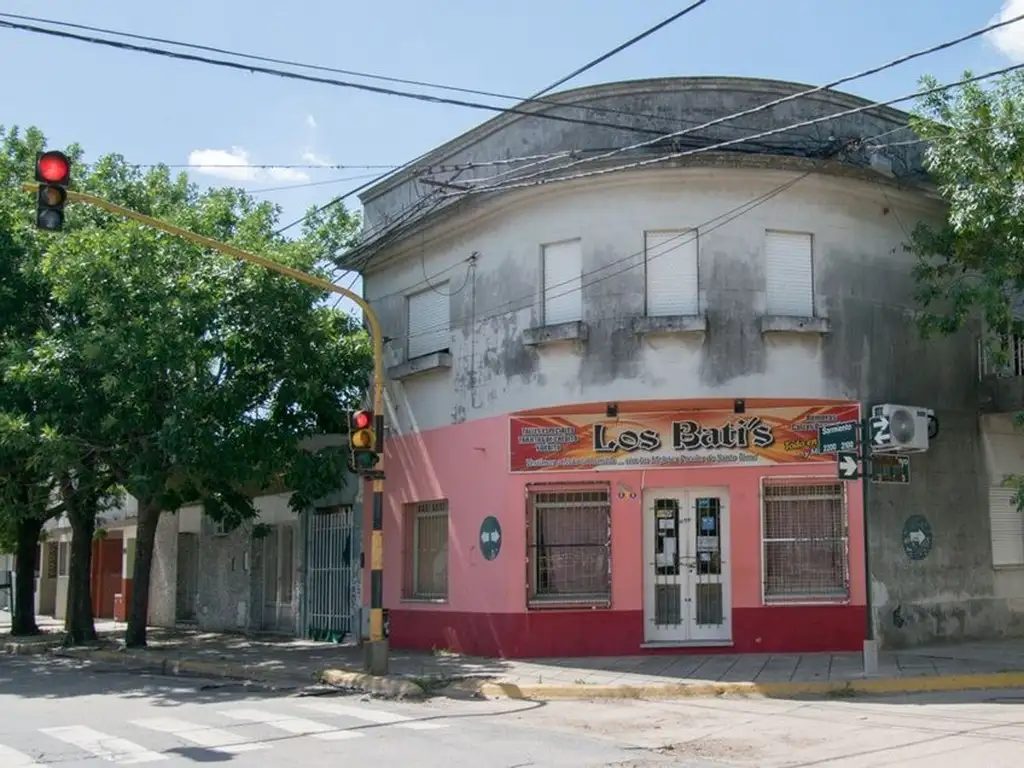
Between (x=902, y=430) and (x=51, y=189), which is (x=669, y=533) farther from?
(x=51, y=189)

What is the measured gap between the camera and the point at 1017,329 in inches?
642

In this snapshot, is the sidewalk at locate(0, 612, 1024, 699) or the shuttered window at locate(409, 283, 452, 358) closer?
the sidewalk at locate(0, 612, 1024, 699)

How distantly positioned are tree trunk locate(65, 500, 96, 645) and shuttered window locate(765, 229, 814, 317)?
45.0 feet

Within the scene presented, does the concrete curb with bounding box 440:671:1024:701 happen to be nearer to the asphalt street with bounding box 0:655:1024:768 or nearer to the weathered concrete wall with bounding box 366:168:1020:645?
the asphalt street with bounding box 0:655:1024:768

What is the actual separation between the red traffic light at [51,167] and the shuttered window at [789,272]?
9568mm

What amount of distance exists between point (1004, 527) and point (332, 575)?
11.9m

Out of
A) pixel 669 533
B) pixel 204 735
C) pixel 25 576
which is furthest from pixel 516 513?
pixel 25 576

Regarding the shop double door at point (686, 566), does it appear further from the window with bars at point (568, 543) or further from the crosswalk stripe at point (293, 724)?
the crosswalk stripe at point (293, 724)

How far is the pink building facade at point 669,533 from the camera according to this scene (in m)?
16.5

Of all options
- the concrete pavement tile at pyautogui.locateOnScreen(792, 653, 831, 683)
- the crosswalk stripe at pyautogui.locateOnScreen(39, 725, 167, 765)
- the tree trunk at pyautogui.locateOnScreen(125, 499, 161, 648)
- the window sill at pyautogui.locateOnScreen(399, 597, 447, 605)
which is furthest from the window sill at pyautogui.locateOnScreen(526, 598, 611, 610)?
the tree trunk at pyautogui.locateOnScreen(125, 499, 161, 648)

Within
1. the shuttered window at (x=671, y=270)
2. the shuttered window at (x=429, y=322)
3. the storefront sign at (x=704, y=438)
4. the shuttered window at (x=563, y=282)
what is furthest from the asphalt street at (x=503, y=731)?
the shuttered window at (x=429, y=322)

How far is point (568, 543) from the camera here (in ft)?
56.5

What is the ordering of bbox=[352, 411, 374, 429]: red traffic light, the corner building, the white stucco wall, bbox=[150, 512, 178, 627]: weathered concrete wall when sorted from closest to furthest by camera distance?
bbox=[352, 411, 374, 429]: red traffic light
the white stucco wall
the corner building
bbox=[150, 512, 178, 627]: weathered concrete wall

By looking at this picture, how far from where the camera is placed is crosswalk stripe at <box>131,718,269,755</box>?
1024 cm
